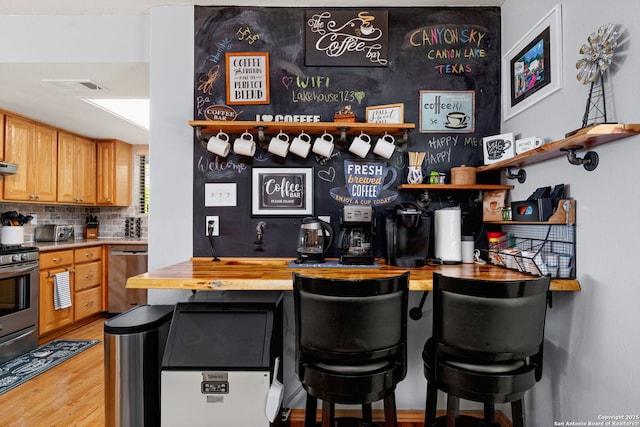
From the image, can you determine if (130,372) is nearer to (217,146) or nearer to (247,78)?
(217,146)

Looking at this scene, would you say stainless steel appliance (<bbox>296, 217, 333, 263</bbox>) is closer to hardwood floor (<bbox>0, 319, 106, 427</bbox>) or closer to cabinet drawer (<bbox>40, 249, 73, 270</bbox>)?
hardwood floor (<bbox>0, 319, 106, 427</bbox>)

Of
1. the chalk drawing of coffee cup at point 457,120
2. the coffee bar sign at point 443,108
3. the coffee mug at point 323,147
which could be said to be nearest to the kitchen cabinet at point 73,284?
the coffee mug at point 323,147

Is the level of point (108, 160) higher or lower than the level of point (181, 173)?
higher

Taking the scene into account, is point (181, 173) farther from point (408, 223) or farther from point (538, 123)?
point (538, 123)

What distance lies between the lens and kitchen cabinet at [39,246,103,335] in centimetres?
333

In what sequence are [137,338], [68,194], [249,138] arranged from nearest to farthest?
[137,338] < [249,138] < [68,194]

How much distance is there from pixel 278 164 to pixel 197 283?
951 millimetres

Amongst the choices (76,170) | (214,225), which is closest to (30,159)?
(76,170)

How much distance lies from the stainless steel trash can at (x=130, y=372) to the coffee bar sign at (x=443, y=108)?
194 cm

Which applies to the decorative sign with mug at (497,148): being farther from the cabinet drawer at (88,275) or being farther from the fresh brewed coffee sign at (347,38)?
the cabinet drawer at (88,275)

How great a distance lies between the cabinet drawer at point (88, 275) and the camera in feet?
12.3

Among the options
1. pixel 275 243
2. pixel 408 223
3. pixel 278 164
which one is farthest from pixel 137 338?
pixel 408 223

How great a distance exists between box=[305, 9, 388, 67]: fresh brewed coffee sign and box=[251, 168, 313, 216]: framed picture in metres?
0.72

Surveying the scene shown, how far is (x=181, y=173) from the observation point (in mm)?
2197
